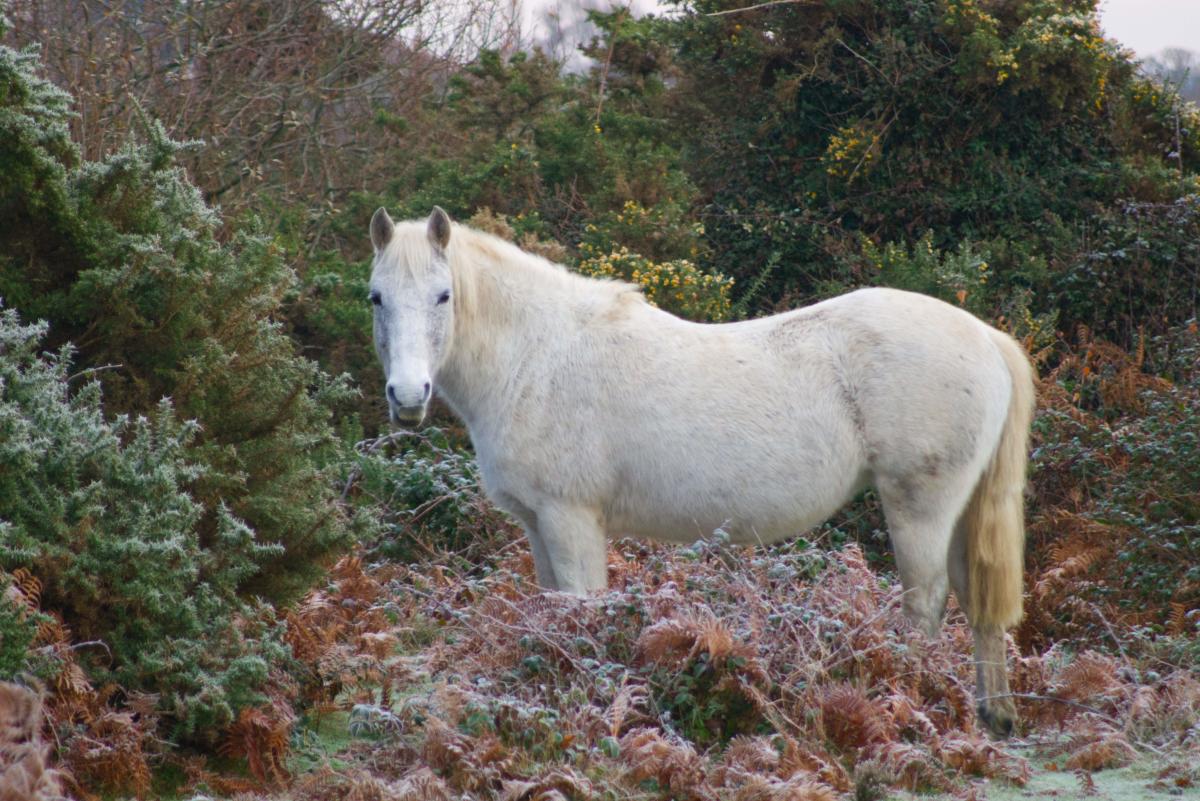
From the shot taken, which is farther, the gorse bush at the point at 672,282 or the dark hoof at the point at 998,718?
the gorse bush at the point at 672,282

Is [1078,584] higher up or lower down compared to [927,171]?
lower down

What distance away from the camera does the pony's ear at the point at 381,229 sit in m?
4.71

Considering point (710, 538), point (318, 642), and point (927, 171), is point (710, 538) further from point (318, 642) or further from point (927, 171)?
point (927, 171)

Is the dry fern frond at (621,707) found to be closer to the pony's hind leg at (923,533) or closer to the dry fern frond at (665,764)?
the dry fern frond at (665,764)

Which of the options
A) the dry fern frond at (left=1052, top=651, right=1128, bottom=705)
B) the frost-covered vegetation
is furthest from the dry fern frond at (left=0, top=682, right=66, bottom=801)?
the dry fern frond at (left=1052, top=651, right=1128, bottom=705)

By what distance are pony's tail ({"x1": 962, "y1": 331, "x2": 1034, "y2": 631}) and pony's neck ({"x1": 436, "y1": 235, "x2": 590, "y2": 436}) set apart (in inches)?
70.7

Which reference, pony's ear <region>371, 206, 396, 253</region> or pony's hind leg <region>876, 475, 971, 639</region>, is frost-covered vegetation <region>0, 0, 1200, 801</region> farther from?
pony's ear <region>371, 206, 396, 253</region>

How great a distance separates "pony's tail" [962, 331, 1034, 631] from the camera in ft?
16.1

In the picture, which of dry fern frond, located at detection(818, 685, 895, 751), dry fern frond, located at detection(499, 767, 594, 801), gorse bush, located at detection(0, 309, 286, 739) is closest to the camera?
dry fern frond, located at detection(499, 767, 594, 801)

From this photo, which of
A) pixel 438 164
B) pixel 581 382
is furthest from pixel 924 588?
pixel 438 164

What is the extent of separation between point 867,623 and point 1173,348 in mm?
5391

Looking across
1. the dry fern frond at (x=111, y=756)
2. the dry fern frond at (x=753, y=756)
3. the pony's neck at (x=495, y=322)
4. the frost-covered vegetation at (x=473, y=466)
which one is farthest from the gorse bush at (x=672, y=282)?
the dry fern frond at (x=111, y=756)

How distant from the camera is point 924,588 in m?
4.87

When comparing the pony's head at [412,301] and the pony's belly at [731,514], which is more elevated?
the pony's head at [412,301]
